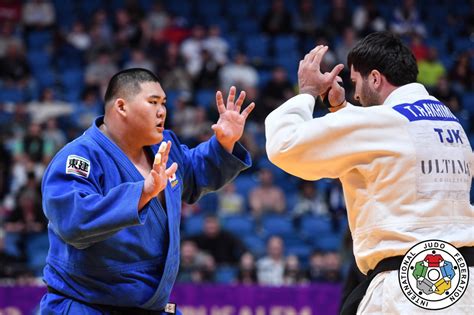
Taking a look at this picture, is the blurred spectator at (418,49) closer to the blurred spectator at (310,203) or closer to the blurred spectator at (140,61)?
the blurred spectator at (310,203)

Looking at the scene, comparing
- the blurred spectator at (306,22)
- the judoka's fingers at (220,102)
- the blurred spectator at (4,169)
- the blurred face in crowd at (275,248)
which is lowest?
the judoka's fingers at (220,102)

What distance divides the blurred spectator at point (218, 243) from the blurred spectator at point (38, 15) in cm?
710

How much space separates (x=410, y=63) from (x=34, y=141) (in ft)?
33.2

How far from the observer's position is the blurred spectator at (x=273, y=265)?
1141 centimetres

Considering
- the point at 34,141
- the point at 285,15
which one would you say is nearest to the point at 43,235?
the point at 34,141

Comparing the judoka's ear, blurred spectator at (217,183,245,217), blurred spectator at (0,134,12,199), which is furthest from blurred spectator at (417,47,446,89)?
the judoka's ear

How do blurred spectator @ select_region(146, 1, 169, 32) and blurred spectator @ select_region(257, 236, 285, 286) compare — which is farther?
blurred spectator @ select_region(146, 1, 169, 32)

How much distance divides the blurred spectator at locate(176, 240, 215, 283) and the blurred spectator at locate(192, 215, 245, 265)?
16 centimetres

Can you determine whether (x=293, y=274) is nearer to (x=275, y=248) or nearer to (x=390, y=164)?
(x=275, y=248)

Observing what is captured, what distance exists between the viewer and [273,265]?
1158 centimetres

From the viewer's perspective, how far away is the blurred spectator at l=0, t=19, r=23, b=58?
15.9 meters

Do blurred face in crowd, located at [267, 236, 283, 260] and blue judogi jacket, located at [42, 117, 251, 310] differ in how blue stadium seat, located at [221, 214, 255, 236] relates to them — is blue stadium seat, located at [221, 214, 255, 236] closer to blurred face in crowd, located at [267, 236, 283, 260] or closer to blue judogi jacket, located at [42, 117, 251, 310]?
blurred face in crowd, located at [267, 236, 283, 260]

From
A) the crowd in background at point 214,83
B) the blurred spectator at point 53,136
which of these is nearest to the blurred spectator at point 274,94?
the crowd in background at point 214,83

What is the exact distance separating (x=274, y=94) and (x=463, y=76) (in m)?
3.82
